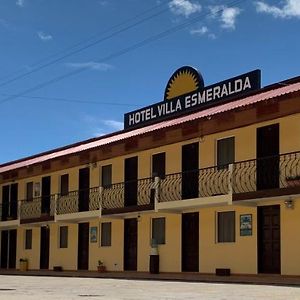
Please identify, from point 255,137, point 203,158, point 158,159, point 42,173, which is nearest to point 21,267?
point 42,173

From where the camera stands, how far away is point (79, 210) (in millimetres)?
31438

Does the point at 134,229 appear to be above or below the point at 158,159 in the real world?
below

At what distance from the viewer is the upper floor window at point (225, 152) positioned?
23.8 m

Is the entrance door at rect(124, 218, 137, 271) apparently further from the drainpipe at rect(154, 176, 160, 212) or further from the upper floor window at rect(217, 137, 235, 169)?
the upper floor window at rect(217, 137, 235, 169)

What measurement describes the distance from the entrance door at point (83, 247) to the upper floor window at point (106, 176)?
2382 millimetres

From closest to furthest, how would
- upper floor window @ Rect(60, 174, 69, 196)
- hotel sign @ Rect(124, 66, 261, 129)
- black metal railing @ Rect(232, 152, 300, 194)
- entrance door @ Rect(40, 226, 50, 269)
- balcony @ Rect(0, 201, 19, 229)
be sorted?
black metal railing @ Rect(232, 152, 300, 194), hotel sign @ Rect(124, 66, 261, 129), upper floor window @ Rect(60, 174, 69, 196), entrance door @ Rect(40, 226, 50, 269), balcony @ Rect(0, 201, 19, 229)

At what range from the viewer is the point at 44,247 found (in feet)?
113

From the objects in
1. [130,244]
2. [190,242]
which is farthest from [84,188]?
[190,242]

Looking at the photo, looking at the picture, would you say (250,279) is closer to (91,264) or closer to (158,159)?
(158,159)

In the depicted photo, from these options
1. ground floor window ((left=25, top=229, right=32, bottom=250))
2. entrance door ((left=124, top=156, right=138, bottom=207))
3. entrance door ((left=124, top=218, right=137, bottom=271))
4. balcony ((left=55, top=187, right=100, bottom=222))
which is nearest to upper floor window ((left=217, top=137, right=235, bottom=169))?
entrance door ((left=124, top=156, right=138, bottom=207))

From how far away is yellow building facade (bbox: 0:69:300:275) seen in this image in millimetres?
21281

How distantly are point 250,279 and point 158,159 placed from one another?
27.6 feet

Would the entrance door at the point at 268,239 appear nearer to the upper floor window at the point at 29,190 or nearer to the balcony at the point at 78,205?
the balcony at the point at 78,205

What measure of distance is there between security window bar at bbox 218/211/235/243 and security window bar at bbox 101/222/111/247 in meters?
7.22
